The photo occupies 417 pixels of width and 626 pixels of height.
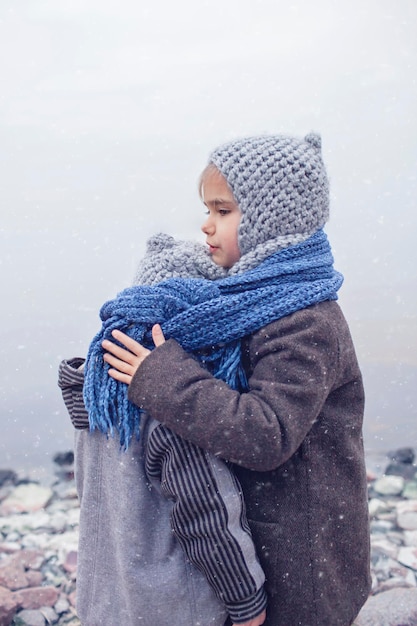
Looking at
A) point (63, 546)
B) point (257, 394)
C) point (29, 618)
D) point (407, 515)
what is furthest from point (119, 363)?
point (407, 515)

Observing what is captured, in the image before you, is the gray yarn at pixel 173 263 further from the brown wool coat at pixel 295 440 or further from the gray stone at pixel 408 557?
the gray stone at pixel 408 557

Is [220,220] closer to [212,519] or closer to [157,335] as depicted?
[157,335]

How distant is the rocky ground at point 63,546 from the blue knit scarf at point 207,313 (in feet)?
5.11

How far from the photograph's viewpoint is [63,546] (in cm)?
298

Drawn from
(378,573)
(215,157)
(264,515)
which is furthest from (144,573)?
(378,573)

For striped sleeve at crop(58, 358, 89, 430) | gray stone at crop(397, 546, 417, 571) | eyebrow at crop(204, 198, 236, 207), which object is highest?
eyebrow at crop(204, 198, 236, 207)

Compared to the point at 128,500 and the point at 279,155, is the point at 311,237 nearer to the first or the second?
the point at 279,155

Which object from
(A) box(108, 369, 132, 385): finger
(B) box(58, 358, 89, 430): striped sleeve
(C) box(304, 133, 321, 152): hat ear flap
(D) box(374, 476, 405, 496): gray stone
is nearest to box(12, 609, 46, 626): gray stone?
(B) box(58, 358, 89, 430): striped sleeve

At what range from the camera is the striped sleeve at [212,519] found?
3.53 feet

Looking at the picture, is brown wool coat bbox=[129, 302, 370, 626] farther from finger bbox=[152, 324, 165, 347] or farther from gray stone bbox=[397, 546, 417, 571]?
gray stone bbox=[397, 546, 417, 571]

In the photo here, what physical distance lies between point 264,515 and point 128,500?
250mm

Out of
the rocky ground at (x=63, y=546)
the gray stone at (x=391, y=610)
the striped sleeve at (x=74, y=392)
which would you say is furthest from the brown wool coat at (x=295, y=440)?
the rocky ground at (x=63, y=546)

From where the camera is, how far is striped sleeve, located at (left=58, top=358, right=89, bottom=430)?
122cm

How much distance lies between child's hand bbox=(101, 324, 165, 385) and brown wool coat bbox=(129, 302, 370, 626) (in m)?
0.02
